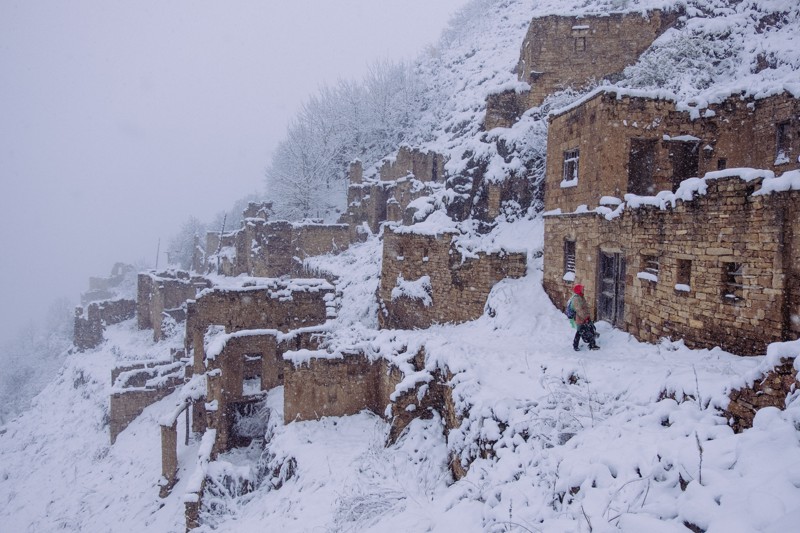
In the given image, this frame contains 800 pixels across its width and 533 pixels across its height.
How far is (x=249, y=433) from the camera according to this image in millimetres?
14328

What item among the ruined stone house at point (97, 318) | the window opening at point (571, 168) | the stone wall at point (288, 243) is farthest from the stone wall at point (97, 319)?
the window opening at point (571, 168)

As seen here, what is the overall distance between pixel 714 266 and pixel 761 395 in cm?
344

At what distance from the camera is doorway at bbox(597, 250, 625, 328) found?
1055 centimetres

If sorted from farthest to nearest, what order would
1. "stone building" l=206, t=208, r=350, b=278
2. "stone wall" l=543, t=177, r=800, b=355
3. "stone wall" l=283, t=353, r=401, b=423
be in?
"stone building" l=206, t=208, r=350, b=278, "stone wall" l=283, t=353, r=401, b=423, "stone wall" l=543, t=177, r=800, b=355

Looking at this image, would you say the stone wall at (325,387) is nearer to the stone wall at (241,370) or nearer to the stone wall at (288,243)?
the stone wall at (241,370)

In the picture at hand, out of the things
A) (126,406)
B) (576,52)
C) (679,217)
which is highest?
(576,52)

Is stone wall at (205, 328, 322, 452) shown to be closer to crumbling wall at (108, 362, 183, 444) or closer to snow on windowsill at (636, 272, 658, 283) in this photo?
crumbling wall at (108, 362, 183, 444)

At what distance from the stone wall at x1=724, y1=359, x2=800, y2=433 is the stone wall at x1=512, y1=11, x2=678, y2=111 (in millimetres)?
18204

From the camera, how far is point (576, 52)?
2170cm

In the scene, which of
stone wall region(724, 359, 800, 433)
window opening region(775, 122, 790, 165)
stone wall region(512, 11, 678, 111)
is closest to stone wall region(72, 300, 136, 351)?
stone wall region(512, 11, 678, 111)

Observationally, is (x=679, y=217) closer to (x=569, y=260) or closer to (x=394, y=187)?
(x=569, y=260)

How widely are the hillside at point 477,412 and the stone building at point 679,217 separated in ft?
1.05

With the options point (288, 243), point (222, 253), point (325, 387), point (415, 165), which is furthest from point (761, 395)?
point (222, 253)

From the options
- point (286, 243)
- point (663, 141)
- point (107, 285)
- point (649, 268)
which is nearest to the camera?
point (649, 268)
